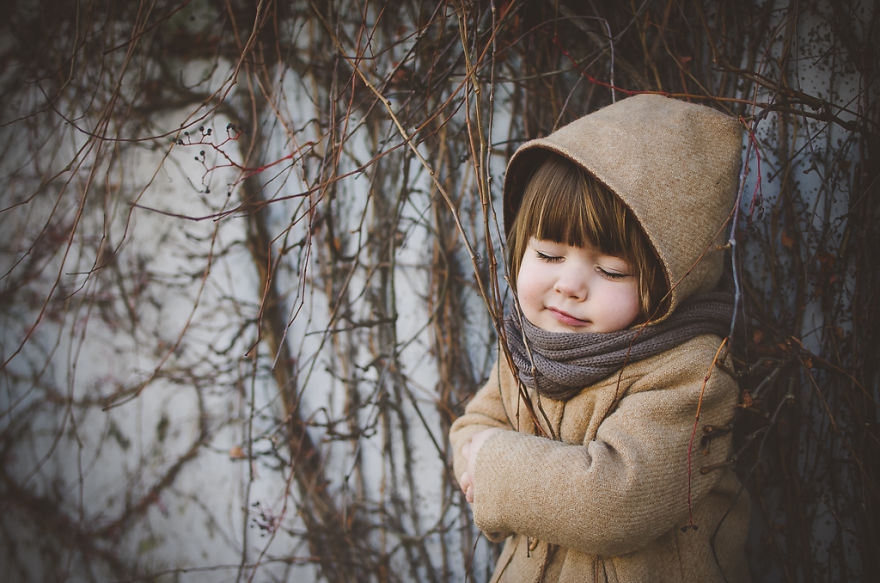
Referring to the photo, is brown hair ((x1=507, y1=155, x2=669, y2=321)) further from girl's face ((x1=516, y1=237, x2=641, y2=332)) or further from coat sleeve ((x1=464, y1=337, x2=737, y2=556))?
coat sleeve ((x1=464, y1=337, x2=737, y2=556))

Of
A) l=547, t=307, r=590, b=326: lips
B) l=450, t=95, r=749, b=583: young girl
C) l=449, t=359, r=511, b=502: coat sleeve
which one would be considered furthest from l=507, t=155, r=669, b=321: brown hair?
l=449, t=359, r=511, b=502: coat sleeve

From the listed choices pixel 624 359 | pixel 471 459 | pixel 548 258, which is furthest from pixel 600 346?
pixel 471 459

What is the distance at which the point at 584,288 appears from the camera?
1.12 meters

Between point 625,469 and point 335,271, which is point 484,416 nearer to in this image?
point 625,469

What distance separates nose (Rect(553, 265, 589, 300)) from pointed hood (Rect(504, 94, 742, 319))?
152mm

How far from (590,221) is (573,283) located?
0.42ft

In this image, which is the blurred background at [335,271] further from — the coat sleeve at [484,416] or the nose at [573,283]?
the nose at [573,283]

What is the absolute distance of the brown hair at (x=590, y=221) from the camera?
1.09 meters

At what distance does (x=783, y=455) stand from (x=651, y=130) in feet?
3.44

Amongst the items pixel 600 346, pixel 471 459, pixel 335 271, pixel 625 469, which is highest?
pixel 335 271

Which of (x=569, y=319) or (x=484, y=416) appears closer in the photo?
(x=569, y=319)

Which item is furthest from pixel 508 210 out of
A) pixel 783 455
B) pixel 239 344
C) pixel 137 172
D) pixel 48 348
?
pixel 48 348

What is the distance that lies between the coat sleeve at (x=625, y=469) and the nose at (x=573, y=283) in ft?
0.65

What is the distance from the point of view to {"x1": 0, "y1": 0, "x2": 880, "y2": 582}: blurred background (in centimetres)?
148
